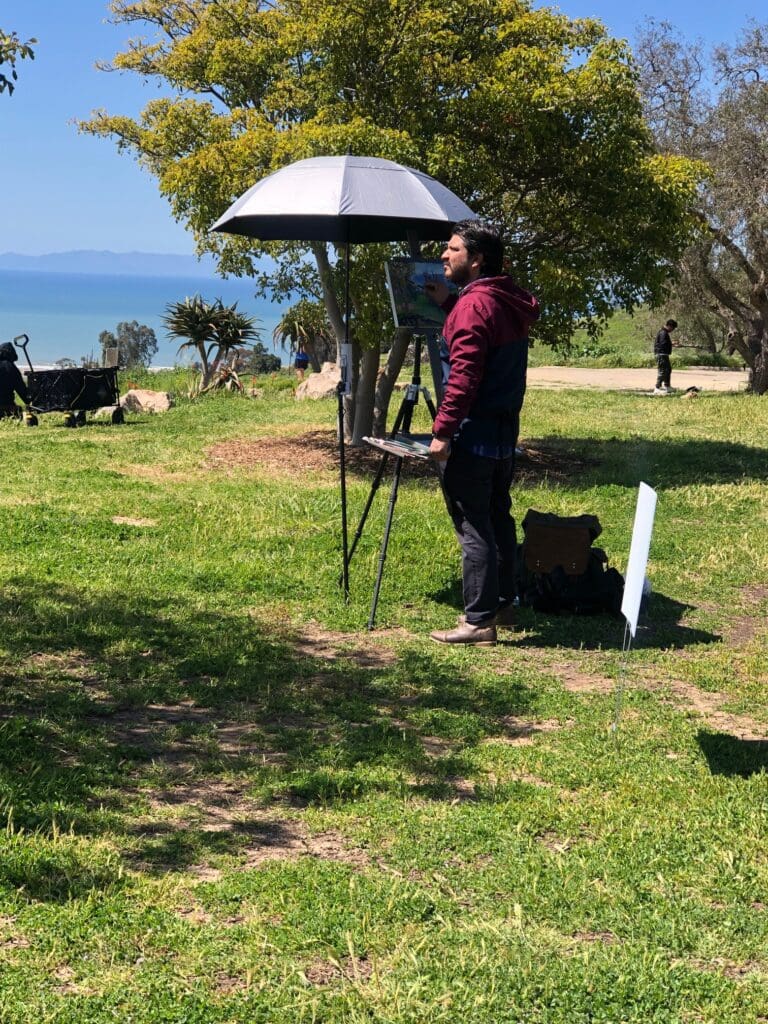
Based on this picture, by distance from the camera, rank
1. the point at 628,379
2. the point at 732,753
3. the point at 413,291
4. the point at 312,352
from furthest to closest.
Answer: the point at 628,379, the point at 312,352, the point at 413,291, the point at 732,753

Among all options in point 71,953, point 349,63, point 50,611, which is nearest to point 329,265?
point 349,63

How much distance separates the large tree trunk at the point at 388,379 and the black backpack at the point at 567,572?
6441mm

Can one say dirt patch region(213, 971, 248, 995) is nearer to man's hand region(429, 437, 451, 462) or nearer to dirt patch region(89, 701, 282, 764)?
dirt patch region(89, 701, 282, 764)

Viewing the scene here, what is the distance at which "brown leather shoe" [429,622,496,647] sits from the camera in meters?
6.76

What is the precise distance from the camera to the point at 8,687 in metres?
5.70

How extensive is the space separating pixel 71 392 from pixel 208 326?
23.4ft

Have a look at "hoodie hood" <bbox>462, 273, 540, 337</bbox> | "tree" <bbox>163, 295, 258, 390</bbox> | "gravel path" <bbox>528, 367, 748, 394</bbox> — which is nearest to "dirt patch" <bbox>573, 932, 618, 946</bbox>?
"hoodie hood" <bbox>462, 273, 540, 337</bbox>

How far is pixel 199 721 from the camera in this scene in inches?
216

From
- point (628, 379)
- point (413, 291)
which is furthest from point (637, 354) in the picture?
point (413, 291)

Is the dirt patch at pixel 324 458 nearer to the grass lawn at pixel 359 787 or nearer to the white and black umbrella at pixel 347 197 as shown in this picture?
the grass lawn at pixel 359 787

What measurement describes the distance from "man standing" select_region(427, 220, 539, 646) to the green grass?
26131mm

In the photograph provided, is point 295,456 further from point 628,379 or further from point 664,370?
point 628,379

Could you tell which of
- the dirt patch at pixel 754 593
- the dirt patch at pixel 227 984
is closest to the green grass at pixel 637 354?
the dirt patch at pixel 754 593

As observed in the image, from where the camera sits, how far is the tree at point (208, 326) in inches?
945
